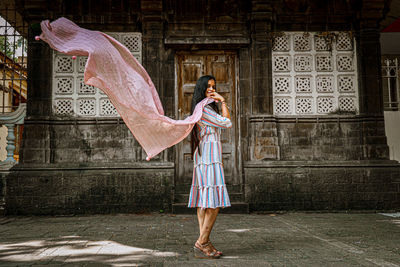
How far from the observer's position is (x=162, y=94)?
8.11m

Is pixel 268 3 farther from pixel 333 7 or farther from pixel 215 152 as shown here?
pixel 215 152

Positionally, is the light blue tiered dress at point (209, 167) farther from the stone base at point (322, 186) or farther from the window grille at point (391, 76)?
the window grille at point (391, 76)

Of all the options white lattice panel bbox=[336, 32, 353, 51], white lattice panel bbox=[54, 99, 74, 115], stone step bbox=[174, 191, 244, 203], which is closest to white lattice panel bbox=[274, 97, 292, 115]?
white lattice panel bbox=[336, 32, 353, 51]

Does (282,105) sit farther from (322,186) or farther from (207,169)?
(207,169)

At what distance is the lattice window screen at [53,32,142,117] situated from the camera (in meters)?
8.16

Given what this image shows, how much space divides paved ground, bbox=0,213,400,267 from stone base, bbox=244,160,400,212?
48 cm

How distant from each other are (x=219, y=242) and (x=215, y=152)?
4.83ft

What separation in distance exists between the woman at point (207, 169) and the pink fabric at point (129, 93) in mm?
141

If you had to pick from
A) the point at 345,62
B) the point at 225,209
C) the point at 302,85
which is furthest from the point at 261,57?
the point at 225,209

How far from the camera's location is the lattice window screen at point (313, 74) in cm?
833

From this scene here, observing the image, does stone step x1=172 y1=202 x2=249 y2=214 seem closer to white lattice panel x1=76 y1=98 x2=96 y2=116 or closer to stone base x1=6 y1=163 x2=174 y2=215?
stone base x1=6 y1=163 x2=174 y2=215

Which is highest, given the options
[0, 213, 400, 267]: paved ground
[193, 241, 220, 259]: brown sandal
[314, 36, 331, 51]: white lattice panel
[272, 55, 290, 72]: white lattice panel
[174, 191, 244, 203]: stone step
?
[314, 36, 331, 51]: white lattice panel

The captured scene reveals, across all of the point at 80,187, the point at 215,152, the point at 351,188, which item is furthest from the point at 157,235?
the point at 351,188

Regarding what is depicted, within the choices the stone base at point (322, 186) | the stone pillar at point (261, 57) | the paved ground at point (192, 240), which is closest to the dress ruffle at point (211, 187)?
the paved ground at point (192, 240)
